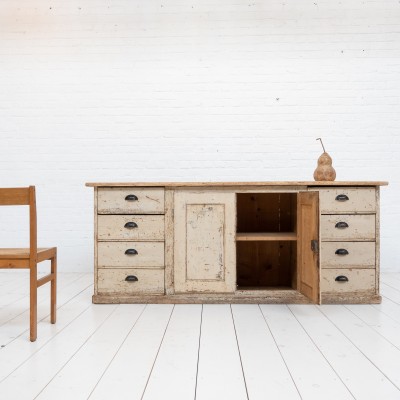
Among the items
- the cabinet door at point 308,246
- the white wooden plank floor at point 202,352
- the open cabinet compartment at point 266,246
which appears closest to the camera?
the white wooden plank floor at point 202,352

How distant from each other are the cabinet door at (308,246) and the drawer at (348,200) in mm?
211

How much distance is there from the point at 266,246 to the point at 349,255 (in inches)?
28.2

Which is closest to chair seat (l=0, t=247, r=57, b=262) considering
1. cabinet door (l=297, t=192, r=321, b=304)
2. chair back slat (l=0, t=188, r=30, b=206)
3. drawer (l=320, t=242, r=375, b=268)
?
chair back slat (l=0, t=188, r=30, b=206)

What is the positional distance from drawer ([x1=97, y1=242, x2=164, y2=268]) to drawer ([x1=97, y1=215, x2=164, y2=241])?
48 mm

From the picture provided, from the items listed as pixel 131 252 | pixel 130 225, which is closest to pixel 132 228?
pixel 130 225

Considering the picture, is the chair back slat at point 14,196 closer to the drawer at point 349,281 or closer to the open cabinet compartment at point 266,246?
the open cabinet compartment at point 266,246

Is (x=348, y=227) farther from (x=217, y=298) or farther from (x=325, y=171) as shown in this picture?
(x=217, y=298)

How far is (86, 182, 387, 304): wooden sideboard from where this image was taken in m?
3.06

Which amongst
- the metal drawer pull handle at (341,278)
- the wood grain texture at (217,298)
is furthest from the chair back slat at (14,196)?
the metal drawer pull handle at (341,278)

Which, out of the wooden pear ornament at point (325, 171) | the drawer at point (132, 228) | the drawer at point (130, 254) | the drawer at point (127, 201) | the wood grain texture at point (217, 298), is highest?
the wooden pear ornament at point (325, 171)

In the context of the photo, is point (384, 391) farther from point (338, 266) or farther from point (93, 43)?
point (93, 43)

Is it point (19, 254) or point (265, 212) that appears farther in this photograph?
point (265, 212)

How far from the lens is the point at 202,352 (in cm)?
208

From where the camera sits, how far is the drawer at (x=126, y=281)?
3088mm
